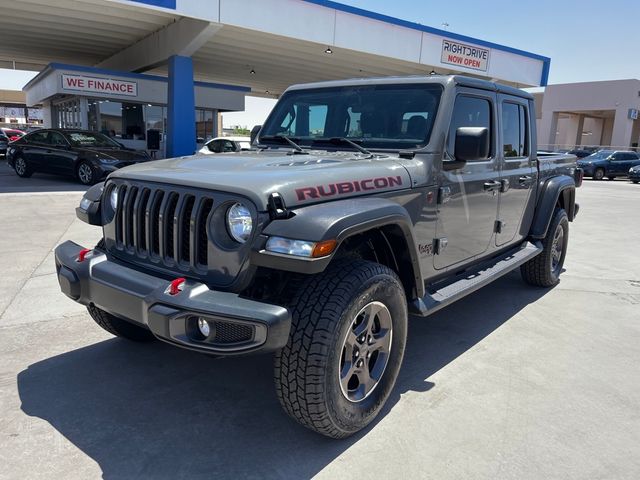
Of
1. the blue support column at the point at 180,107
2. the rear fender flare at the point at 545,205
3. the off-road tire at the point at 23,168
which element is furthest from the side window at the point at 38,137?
the rear fender flare at the point at 545,205

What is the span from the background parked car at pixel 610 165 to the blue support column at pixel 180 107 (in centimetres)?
1890

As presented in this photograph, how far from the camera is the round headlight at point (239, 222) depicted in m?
2.43

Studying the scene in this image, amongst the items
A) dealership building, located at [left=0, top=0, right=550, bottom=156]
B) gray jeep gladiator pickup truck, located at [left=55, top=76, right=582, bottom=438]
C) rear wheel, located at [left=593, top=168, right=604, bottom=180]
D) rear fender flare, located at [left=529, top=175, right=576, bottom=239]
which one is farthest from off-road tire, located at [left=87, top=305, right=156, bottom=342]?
rear wheel, located at [left=593, top=168, right=604, bottom=180]

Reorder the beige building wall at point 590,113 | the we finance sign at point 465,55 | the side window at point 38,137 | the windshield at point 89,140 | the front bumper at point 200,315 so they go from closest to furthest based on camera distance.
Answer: the front bumper at point 200,315 < the windshield at point 89,140 < the side window at point 38,137 < the we finance sign at point 465,55 < the beige building wall at point 590,113

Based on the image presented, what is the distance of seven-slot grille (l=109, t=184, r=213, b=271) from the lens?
2.54 metres

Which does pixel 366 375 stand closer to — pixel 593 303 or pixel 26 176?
pixel 593 303

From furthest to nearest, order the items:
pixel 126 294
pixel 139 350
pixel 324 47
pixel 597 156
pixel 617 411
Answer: pixel 597 156 < pixel 324 47 < pixel 139 350 < pixel 617 411 < pixel 126 294

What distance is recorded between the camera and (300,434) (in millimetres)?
2736

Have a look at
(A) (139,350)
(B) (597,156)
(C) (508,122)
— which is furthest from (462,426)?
(B) (597,156)

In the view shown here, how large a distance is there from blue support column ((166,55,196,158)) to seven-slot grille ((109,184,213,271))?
13.7 metres

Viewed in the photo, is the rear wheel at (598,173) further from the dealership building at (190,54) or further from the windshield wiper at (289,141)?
the windshield wiper at (289,141)

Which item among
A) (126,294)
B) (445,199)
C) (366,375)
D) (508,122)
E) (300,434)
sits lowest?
(300,434)

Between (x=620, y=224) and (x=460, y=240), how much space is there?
27.3 feet

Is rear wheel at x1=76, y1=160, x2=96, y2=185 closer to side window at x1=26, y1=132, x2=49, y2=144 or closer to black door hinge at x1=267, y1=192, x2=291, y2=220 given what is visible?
side window at x1=26, y1=132, x2=49, y2=144
